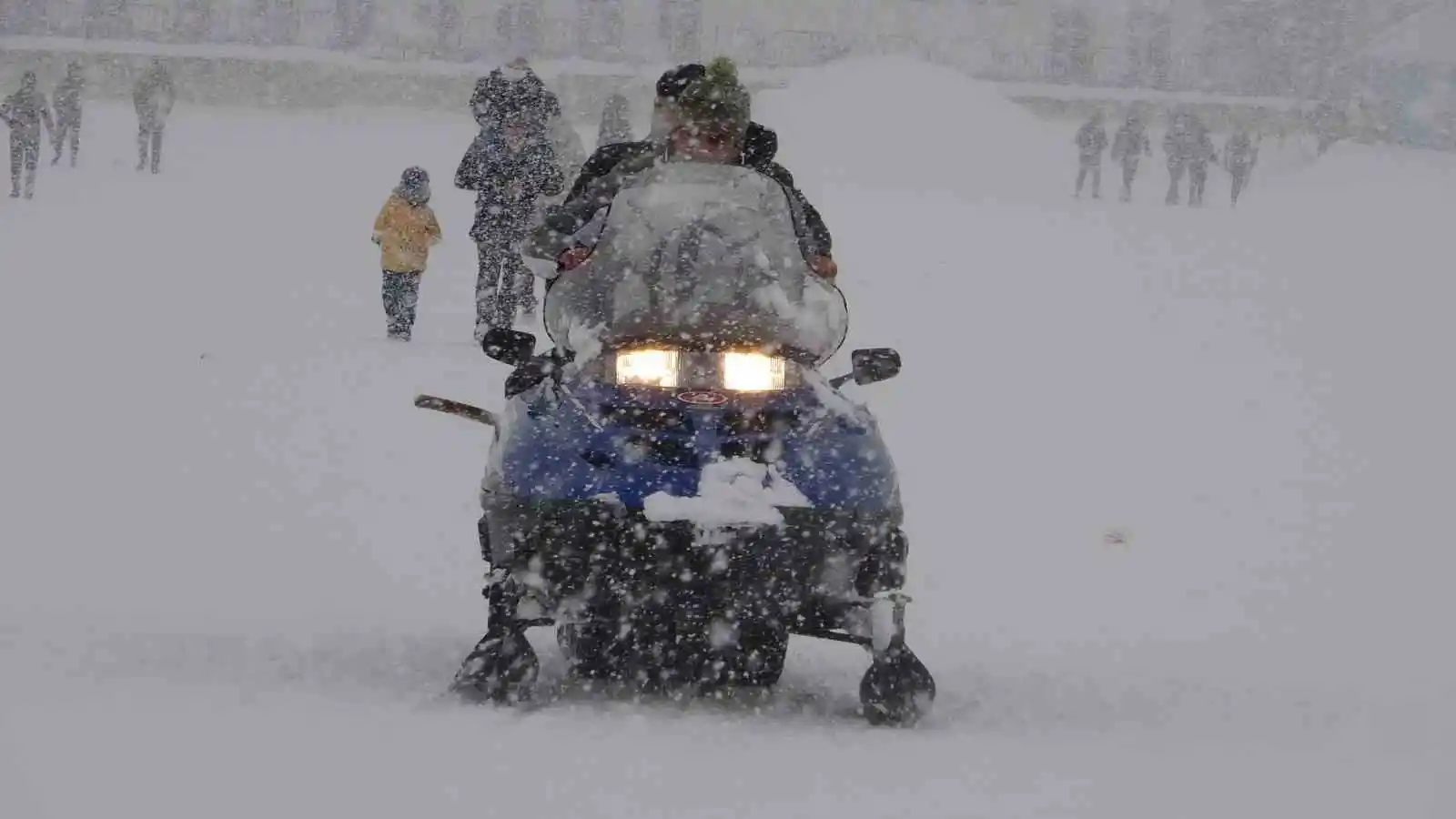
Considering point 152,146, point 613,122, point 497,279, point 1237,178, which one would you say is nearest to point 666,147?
point 497,279

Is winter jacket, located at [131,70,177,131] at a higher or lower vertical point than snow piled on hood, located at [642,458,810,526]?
higher

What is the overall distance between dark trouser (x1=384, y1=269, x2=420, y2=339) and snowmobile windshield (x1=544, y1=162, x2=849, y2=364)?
33.8ft

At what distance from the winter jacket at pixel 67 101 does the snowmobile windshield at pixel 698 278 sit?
98.2 ft

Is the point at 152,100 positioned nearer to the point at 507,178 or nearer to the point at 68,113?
the point at 68,113

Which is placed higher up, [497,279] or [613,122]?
[613,122]

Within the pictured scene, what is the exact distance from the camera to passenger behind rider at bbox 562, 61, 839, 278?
7207 millimetres

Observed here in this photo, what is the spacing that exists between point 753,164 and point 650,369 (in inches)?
45.9

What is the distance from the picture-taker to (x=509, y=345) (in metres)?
6.69

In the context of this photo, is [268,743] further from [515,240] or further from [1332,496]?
[515,240]

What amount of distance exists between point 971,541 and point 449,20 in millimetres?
49972

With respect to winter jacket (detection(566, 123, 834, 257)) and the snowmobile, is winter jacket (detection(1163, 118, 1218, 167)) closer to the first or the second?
winter jacket (detection(566, 123, 834, 257))

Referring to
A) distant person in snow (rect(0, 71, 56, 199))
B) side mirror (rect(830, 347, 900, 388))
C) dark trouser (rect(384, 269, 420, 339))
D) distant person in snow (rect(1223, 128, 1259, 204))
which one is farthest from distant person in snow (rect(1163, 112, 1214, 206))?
side mirror (rect(830, 347, 900, 388))

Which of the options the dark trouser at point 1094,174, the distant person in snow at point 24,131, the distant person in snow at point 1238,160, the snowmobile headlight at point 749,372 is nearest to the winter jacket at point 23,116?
the distant person in snow at point 24,131

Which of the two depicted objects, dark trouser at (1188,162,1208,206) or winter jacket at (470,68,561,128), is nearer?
winter jacket at (470,68,561,128)
